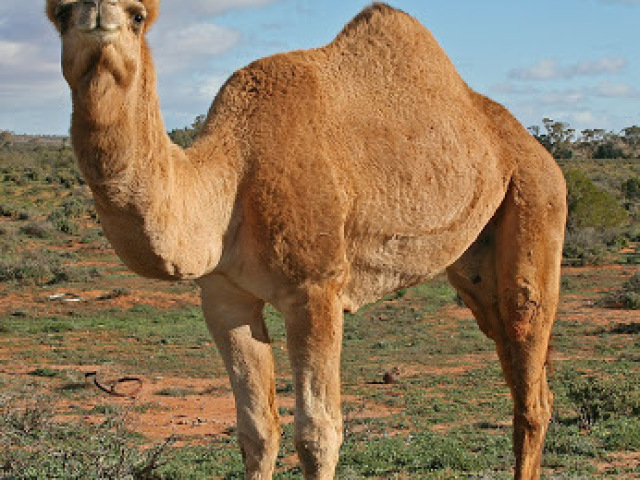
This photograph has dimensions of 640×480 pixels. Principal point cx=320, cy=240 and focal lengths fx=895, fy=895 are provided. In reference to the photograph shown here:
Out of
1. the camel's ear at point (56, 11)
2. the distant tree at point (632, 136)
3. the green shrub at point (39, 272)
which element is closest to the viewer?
the camel's ear at point (56, 11)

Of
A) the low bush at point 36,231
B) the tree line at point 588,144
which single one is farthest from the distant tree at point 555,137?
the low bush at point 36,231

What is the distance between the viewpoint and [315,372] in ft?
15.5

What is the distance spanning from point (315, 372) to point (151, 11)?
6.66 ft

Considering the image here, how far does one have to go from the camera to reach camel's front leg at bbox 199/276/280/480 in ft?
16.9

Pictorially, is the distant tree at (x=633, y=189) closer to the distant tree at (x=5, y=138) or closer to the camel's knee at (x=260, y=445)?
the camel's knee at (x=260, y=445)

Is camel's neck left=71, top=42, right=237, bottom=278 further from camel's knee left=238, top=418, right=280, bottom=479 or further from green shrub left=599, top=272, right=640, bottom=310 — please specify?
green shrub left=599, top=272, right=640, bottom=310

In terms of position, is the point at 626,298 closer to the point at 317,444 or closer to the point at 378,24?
the point at 378,24

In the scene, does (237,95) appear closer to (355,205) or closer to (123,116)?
(355,205)

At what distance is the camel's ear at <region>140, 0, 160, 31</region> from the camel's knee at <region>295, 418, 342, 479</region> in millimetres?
2171

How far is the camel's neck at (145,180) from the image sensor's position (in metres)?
3.67

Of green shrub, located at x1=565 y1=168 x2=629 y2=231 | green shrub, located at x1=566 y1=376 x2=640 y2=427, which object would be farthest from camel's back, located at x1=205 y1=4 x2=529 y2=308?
green shrub, located at x1=565 y1=168 x2=629 y2=231

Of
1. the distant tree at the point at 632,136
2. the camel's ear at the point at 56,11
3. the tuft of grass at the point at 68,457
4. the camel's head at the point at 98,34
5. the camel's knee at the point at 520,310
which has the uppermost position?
the distant tree at the point at 632,136

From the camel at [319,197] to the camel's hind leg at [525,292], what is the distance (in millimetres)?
12

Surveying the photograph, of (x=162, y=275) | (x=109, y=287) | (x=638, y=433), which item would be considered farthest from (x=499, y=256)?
(x=109, y=287)
